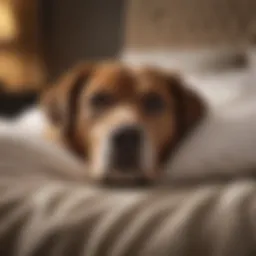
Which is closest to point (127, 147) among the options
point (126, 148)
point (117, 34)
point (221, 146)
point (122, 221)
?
point (126, 148)

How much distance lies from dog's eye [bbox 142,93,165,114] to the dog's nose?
14 cm

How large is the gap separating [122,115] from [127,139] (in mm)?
76

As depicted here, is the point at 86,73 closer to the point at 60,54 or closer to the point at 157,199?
the point at 157,199

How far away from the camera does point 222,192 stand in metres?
0.61

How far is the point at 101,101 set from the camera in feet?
3.39

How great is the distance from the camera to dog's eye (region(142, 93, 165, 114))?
1.02m

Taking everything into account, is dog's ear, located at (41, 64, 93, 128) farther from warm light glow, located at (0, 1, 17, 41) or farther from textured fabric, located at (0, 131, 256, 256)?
warm light glow, located at (0, 1, 17, 41)

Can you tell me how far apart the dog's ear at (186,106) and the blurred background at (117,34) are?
0.41 metres

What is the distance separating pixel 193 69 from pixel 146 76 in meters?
0.43

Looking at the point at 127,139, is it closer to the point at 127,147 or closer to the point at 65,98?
the point at 127,147

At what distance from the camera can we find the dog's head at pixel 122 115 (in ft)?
2.90

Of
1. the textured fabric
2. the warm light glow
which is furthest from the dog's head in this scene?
the warm light glow

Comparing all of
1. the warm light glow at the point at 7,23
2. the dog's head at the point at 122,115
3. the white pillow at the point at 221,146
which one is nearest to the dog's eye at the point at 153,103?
the dog's head at the point at 122,115

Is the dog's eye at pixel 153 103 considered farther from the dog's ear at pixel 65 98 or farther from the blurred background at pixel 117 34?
the blurred background at pixel 117 34
